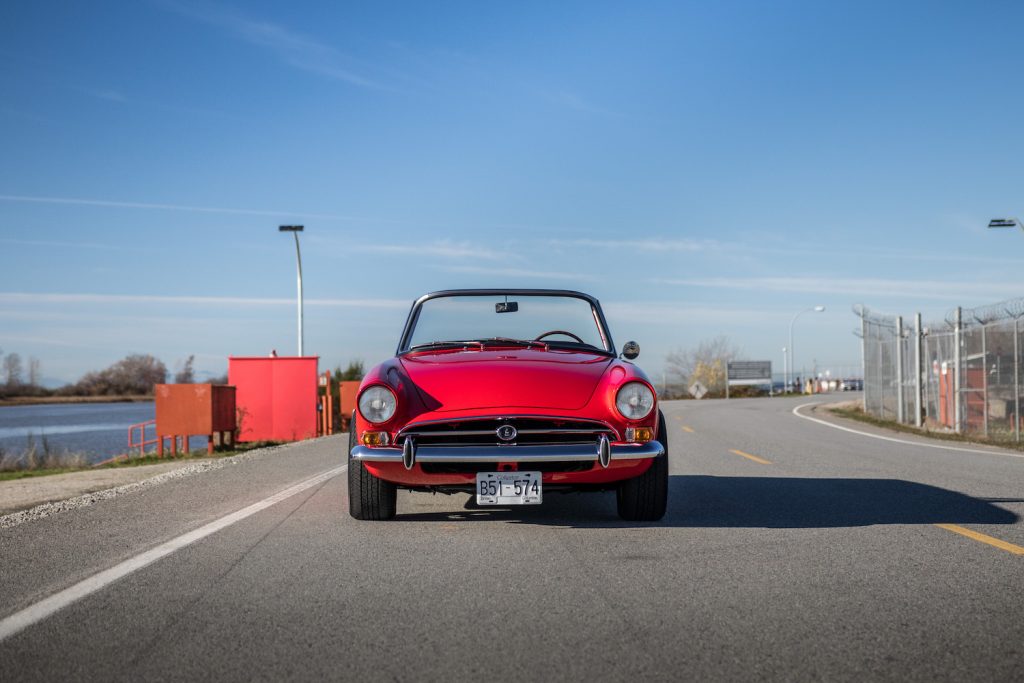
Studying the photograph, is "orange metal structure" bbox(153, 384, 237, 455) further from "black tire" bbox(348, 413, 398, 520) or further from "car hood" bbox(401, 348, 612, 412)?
"car hood" bbox(401, 348, 612, 412)

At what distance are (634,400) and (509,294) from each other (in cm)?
219

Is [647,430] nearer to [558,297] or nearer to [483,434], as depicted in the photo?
[483,434]

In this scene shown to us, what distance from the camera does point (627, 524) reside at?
21.3ft

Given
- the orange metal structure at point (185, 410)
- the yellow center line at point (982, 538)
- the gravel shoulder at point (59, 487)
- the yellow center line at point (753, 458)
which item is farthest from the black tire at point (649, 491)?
the orange metal structure at point (185, 410)

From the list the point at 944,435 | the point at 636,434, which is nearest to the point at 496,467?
the point at 636,434

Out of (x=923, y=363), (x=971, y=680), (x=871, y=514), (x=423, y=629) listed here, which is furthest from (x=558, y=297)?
(x=923, y=363)

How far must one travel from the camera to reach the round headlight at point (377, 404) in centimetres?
604

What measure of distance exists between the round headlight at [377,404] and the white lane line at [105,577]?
4.33ft

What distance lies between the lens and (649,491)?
252 inches

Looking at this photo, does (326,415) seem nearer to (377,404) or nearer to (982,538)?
(377,404)

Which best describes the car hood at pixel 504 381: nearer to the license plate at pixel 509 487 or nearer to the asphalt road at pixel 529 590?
the license plate at pixel 509 487

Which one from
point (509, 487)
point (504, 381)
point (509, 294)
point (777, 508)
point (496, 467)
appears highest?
point (509, 294)

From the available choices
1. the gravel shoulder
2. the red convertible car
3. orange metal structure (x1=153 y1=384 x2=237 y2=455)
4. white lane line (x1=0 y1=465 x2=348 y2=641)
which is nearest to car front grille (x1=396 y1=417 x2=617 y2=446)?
the red convertible car

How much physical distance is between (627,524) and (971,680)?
11.1 feet
